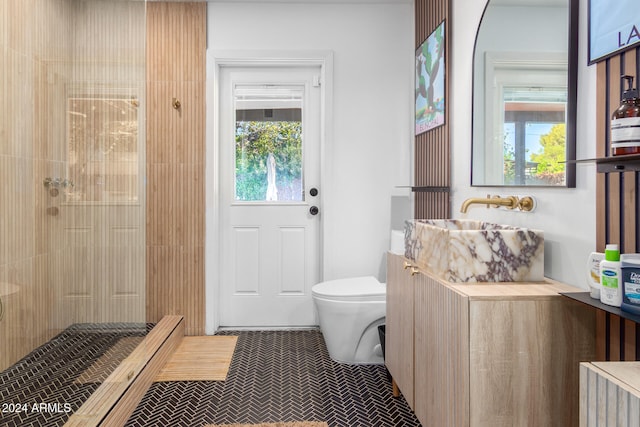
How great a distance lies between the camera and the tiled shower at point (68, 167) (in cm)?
150

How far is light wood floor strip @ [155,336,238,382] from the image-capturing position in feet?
8.66

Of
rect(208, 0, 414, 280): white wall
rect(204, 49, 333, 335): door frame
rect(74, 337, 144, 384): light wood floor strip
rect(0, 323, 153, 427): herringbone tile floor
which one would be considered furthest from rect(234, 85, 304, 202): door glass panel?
rect(0, 323, 153, 427): herringbone tile floor

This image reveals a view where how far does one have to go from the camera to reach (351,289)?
2.86 m

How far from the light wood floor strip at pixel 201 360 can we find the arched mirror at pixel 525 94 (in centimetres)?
175

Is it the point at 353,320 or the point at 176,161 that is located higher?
the point at 176,161

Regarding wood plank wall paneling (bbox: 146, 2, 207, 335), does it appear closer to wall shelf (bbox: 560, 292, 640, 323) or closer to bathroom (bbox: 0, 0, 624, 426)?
bathroom (bbox: 0, 0, 624, 426)

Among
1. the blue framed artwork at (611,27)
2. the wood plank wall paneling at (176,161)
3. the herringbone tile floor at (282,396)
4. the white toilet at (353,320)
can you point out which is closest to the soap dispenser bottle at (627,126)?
the blue framed artwork at (611,27)

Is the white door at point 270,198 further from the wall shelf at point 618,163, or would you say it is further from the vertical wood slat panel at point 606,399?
the vertical wood slat panel at point 606,399

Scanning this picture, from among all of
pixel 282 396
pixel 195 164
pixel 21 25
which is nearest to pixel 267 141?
pixel 195 164

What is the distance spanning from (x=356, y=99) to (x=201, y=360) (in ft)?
6.73

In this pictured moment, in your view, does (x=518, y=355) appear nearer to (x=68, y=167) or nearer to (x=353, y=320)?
(x=353, y=320)

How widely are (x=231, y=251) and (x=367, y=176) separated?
114 cm

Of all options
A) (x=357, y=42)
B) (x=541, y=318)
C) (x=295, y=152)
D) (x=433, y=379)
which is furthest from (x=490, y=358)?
(x=357, y=42)

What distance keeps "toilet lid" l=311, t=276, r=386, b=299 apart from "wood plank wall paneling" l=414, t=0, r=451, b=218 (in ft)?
1.78
